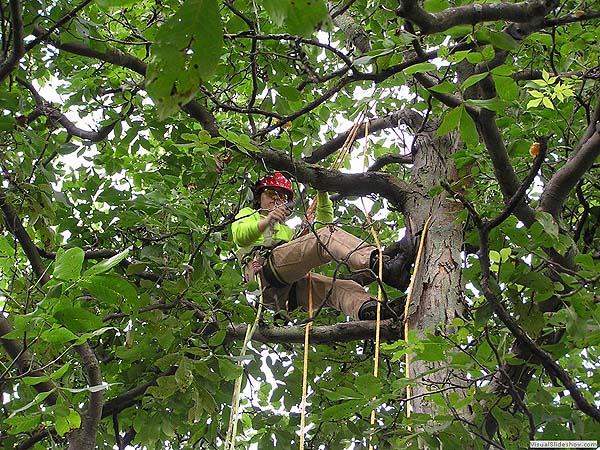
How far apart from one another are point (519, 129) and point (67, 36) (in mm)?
2174

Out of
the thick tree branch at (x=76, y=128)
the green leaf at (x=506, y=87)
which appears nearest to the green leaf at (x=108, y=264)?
the green leaf at (x=506, y=87)

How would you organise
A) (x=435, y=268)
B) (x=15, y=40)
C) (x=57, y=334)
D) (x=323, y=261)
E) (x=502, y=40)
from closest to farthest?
(x=57, y=334) → (x=502, y=40) → (x=15, y=40) → (x=435, y=268) → (x=323, y=261)

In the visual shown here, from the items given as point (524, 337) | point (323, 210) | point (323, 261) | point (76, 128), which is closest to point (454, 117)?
point (524, 337)

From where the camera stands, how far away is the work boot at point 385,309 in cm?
346

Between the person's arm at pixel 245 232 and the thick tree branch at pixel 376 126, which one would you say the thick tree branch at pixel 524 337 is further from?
the thick tree branch at pixel 376 126

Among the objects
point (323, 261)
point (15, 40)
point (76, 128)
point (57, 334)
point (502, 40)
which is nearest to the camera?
point (57, 334)

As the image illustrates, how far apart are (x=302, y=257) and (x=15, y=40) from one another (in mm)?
2235

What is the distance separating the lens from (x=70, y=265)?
1.60 meters

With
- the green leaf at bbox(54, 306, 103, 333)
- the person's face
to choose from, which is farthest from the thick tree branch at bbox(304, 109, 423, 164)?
the green leaf at bbox(54, 306, 103, 333)

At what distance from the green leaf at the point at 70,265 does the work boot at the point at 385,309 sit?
6.49 feet

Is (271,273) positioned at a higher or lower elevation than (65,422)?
higher

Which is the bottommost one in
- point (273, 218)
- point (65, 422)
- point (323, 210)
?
point (65, 422)

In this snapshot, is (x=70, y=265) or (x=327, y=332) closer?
(x=70, y=265)

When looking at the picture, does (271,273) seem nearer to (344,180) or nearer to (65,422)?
(344,180)
